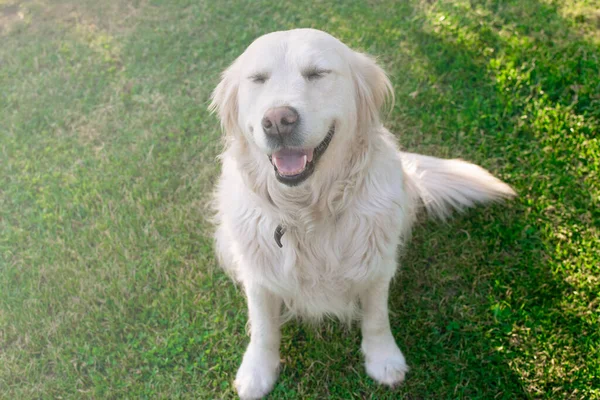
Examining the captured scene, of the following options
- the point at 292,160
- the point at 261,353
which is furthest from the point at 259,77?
the point at 261,353

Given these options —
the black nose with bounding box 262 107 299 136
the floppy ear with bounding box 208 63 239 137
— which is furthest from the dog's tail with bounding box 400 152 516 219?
the black nose with bounding box 262 107 299 136

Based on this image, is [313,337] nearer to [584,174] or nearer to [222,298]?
[222,298]

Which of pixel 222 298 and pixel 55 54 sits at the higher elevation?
pixel 55 54

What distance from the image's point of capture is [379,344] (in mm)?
2691

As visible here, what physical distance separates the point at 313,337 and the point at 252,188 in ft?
3.47

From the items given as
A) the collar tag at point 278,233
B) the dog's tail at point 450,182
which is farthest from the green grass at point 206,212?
the collar tag at point 278,233

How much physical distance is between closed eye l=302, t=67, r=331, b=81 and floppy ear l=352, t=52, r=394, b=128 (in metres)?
0.20

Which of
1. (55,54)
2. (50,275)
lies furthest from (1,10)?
(50,275)

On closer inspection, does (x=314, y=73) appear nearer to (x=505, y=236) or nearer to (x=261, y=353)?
(x=261, y=353)

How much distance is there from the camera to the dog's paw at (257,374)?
8.70ft

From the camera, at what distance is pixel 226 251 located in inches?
117

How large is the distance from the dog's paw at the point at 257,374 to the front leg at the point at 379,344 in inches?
19.7

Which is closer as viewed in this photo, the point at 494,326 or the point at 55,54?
the point at 494,326

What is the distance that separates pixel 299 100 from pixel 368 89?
45 centimetres
